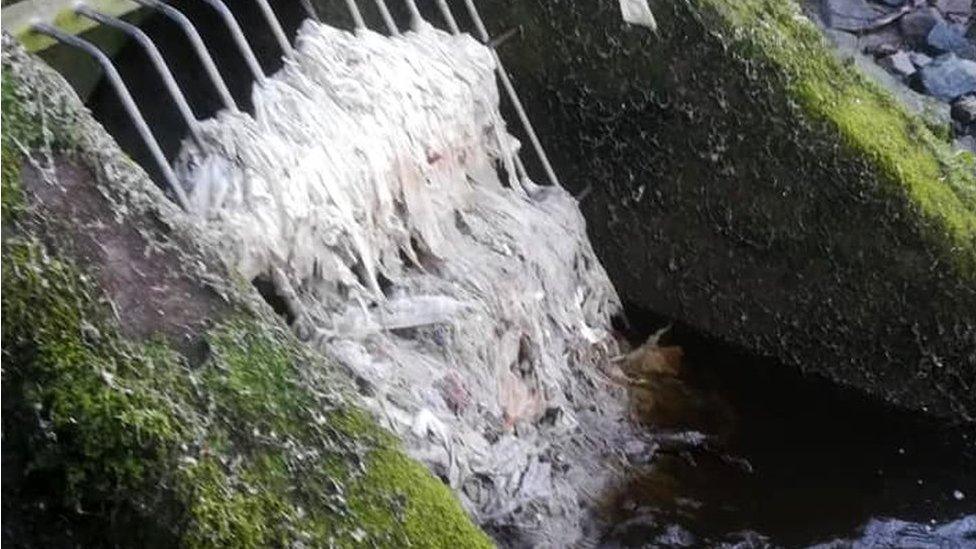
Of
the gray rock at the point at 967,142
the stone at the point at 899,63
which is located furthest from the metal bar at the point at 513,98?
the stone at the point at 899,63

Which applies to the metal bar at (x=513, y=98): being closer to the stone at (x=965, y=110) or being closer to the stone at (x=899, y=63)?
the stone at (x=965, y=110)

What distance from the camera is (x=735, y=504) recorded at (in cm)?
368

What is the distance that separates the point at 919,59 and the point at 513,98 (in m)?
3.19

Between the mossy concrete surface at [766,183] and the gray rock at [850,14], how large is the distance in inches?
100

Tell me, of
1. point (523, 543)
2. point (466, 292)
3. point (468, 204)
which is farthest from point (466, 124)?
point (523, 543)

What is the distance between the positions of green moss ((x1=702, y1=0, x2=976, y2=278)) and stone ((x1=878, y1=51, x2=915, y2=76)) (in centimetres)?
232

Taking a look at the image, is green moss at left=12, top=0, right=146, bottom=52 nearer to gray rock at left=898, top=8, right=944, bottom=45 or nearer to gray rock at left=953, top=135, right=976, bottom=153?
gray rock at left=953, top=135, right=976, bottom=153

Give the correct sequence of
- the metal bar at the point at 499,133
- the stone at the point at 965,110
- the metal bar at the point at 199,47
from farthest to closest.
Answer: the stone at the point at 965,110 < the metal bar at the point at 499,133 < the metal bar at the point at 199,47

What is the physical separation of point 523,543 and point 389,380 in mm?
566

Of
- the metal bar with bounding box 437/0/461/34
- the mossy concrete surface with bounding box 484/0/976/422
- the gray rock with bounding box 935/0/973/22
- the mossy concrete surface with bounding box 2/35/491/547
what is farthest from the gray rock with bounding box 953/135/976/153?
the mossy concrete surface with bounding box 2/35/491/547

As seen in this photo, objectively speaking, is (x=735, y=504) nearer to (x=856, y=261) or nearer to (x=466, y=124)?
(x=856, y=261)

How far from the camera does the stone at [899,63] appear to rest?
20.9 ft

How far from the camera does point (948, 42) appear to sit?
21.7ft

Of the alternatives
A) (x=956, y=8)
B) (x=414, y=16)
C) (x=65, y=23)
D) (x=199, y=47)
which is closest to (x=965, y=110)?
(x=956, y=8)
